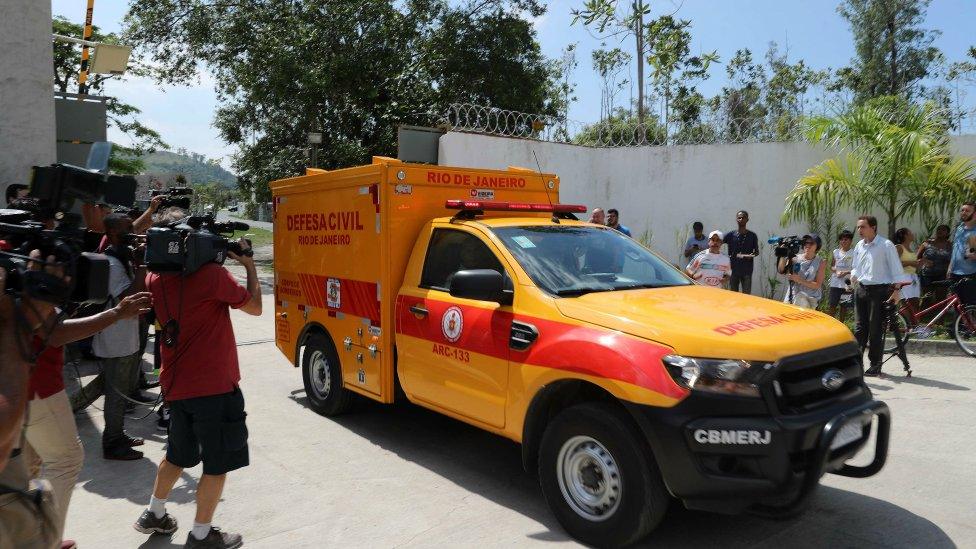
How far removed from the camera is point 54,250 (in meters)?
2.52

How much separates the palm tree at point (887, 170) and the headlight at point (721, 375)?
8771 mm

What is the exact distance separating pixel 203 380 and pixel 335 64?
16215mm

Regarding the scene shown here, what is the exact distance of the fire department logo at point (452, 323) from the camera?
15.6 ft

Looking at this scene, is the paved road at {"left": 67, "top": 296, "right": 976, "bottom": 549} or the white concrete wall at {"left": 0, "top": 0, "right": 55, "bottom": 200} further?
the white concrete wall at {"left": 0, "top": 0, "right": 55, "bottom": 200}

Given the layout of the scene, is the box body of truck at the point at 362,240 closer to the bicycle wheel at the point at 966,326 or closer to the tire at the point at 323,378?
the tire at the point at 323,378

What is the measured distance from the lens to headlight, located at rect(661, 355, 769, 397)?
3479 millimetres

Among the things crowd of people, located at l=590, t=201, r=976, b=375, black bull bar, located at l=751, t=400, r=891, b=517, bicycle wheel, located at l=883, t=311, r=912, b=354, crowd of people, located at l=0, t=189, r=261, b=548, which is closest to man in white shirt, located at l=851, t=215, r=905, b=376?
crowd of people, located at l=590, t=201, r=976, b=375

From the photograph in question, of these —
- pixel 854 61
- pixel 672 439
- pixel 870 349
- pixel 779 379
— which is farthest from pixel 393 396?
pixel 854 61

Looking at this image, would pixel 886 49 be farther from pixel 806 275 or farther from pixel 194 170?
pixel 194 170

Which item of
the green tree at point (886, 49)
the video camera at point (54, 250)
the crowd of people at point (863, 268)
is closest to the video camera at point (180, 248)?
the video camera at point (54, 250)

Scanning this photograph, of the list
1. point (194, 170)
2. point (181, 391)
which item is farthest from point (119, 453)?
point (194, 170)

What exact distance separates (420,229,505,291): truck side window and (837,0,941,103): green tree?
121 ft

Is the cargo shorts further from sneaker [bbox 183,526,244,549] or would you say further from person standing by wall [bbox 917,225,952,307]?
person standing by wall [bbox 917,225,952,307]

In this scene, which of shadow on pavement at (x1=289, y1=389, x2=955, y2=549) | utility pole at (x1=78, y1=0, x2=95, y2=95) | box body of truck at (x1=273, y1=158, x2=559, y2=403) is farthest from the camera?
utility pole at (x1=78, y1=0, x2=95, y2=95)
